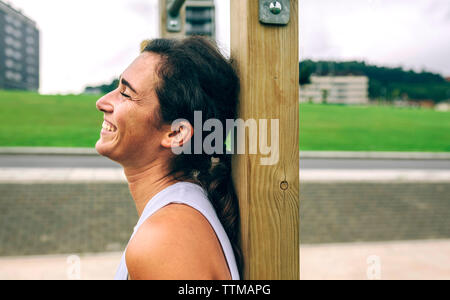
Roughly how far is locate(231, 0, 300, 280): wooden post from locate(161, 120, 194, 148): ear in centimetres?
22

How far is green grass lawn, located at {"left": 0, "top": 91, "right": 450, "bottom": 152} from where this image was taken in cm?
1609

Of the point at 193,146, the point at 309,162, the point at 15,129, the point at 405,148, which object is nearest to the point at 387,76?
the point at 405,148

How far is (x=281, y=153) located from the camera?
41.1 inches

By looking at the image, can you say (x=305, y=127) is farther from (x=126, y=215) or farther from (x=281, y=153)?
(x=281, y=153)

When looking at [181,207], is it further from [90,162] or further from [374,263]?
[90,162]

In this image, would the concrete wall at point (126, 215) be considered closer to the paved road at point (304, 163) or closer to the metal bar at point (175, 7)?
the paved road at point (304, 163)

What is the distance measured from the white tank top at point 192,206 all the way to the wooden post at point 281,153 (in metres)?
0.05

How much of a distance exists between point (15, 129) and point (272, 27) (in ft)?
59.0

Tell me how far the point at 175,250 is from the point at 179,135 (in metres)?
0.40

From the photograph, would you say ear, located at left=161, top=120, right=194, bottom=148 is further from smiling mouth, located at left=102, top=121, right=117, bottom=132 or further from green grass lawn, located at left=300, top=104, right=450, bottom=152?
green grass lawn, located at left=300, top=104, right=450, bottom=152

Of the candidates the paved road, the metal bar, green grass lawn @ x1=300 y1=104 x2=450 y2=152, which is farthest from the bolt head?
green grass lawn @ x1=300 y1=104 x2=450 y2=152

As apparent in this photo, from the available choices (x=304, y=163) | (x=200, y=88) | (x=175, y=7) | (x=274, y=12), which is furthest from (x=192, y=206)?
(x=304, y=163)

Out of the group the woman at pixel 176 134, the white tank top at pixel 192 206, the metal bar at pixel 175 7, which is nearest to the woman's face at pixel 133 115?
the woman at pixel 176 134

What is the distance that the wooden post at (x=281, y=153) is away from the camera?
1032 millimetres
